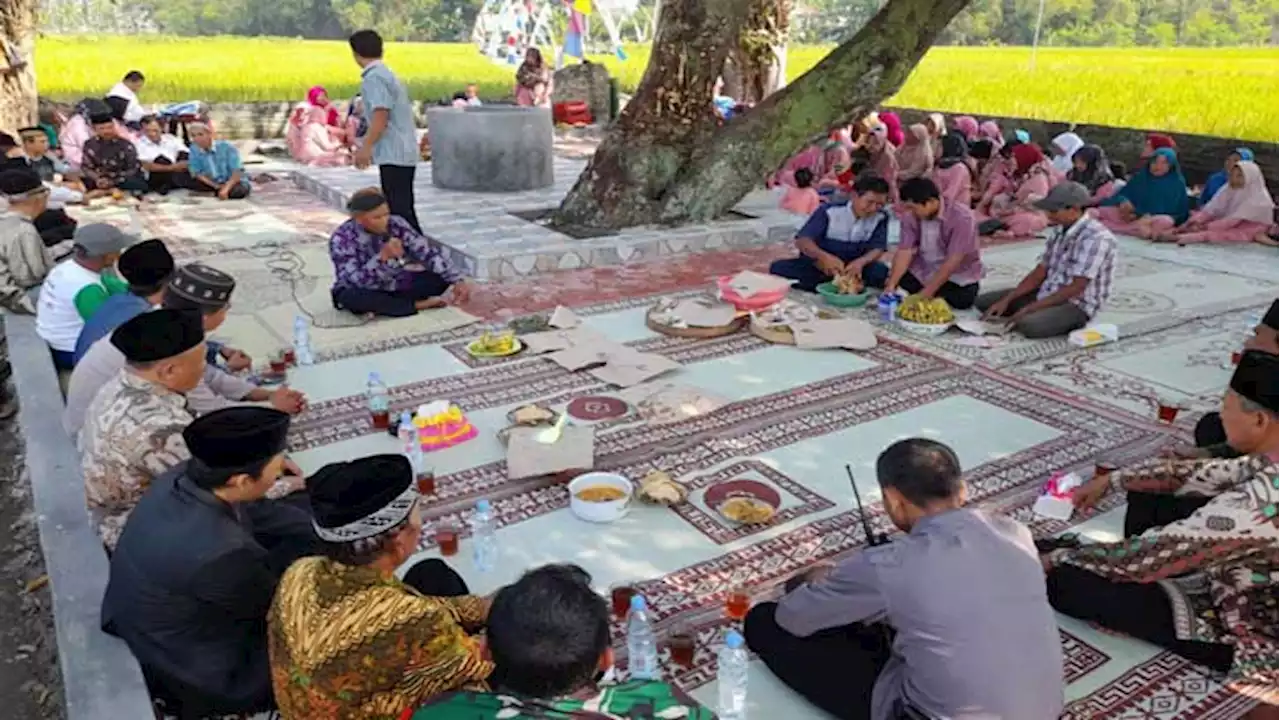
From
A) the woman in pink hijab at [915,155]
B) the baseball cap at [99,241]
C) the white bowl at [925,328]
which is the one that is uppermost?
the woman in pink hijab at [915,155]

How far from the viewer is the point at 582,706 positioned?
5.84 feet

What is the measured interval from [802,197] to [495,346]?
204 inches

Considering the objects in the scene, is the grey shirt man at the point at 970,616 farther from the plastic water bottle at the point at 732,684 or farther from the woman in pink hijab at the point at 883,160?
the woman in pink hijab at the point at 883,160

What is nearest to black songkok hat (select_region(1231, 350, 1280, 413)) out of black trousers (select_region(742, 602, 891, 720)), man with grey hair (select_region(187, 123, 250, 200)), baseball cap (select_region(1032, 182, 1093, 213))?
black trousers (select_region(742, 602, 891, 720))

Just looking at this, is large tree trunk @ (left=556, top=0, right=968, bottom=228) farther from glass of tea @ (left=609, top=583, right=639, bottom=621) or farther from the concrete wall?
glass of tea @ (left=609, top=583, right=639, bottom=621)

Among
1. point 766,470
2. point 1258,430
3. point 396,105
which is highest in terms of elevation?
point 396,105

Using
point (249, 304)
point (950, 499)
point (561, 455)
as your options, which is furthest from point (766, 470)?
point (249, 304)

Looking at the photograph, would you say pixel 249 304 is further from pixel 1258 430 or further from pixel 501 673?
pixel 1258 430

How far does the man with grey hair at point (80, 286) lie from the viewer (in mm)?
4891

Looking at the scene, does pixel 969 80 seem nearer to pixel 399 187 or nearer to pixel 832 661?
pixel 399 187

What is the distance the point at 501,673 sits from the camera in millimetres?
1868

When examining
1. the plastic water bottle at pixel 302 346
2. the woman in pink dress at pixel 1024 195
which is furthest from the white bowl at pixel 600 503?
the woman in pink dress at pixel 1024 195

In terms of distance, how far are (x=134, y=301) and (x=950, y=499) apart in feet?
11.9

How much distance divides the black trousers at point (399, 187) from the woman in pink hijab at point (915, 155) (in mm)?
5431
